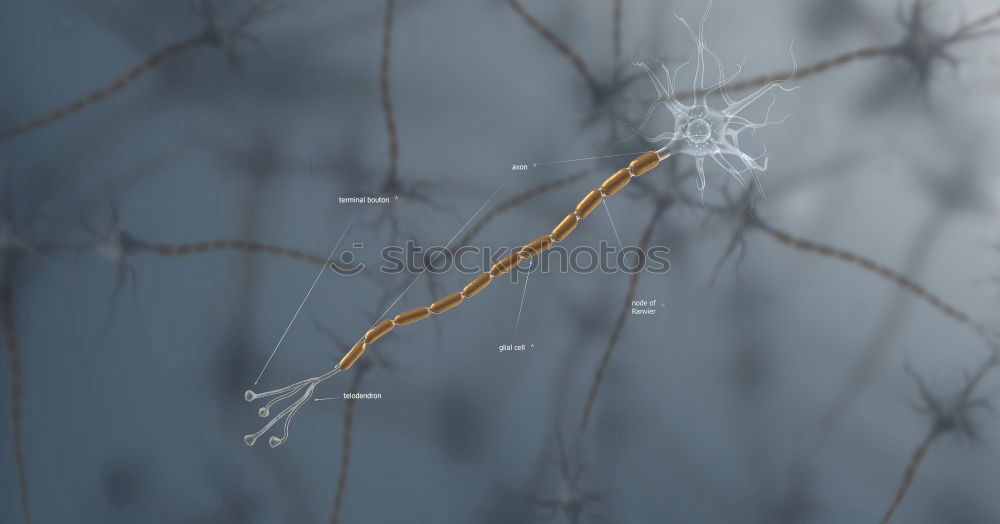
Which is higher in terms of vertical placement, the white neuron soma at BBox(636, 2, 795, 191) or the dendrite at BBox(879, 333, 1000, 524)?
the white neuron soma at BBox(636, 2, 795, 191)

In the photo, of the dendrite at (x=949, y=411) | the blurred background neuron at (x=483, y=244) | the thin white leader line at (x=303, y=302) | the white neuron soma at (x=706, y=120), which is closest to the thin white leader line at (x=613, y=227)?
the blurred background neuron at (x=483, y=244)

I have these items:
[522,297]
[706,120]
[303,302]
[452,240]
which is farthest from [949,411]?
[303,302]

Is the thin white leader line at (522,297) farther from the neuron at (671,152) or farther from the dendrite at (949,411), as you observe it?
the dendrite at (949,411)

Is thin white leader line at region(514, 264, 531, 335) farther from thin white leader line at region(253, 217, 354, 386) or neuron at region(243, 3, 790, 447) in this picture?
thin white leader line at region(253, 217, 354, 386)

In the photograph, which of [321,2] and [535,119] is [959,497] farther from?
[321,2]

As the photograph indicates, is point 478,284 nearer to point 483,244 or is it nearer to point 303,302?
point 483,244

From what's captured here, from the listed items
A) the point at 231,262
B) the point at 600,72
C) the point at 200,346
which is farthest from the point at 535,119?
the point at 200,346

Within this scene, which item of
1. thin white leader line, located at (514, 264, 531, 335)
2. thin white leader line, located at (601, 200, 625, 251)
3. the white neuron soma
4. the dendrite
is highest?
the white neuron soma

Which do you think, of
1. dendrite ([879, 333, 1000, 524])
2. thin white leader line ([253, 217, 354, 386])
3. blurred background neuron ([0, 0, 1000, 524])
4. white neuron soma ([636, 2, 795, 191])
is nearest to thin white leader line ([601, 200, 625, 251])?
blurred background neuron ([0, 0, 1000, 524])
